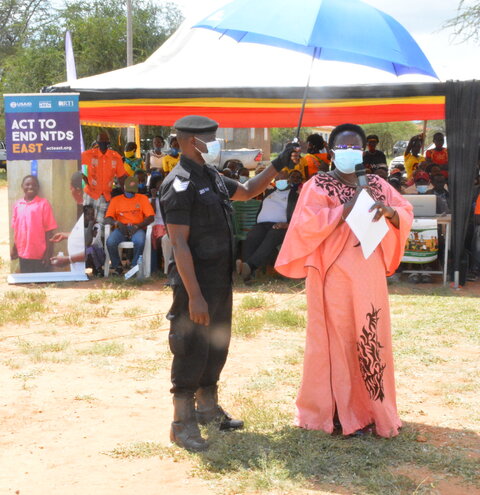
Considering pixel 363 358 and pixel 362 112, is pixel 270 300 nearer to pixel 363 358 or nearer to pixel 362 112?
pixel 363 358

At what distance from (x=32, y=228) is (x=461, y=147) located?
18.1 ft

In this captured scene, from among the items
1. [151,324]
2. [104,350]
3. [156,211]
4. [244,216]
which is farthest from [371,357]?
[156,211]

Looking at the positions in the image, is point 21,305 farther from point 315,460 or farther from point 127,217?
point 315,460

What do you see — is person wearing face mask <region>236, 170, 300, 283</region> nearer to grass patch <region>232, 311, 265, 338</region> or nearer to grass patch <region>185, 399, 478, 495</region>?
grass patch <region>232, 311, 265, 338</region>

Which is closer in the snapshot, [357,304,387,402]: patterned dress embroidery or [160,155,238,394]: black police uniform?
[160,155,238,394]: black police uniform

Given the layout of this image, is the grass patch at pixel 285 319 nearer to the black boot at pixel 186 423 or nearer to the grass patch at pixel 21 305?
the grass patch at pixel 21 305

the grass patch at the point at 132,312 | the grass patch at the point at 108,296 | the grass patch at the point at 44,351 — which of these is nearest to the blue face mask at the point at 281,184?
the grass patch at the point at 108,296

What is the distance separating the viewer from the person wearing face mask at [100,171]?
1177 cm

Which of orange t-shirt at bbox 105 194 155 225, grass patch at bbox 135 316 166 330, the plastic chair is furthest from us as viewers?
the plastic chair

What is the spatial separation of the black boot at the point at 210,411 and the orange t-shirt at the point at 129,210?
6172mm

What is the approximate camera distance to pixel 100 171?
1206 centimetres

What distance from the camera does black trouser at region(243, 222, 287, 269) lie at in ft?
32.9

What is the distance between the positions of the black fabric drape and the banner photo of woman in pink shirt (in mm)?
5135

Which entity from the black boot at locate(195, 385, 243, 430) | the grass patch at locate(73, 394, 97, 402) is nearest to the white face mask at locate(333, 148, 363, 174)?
the black boot at locate(195, 385, 243, 430)
